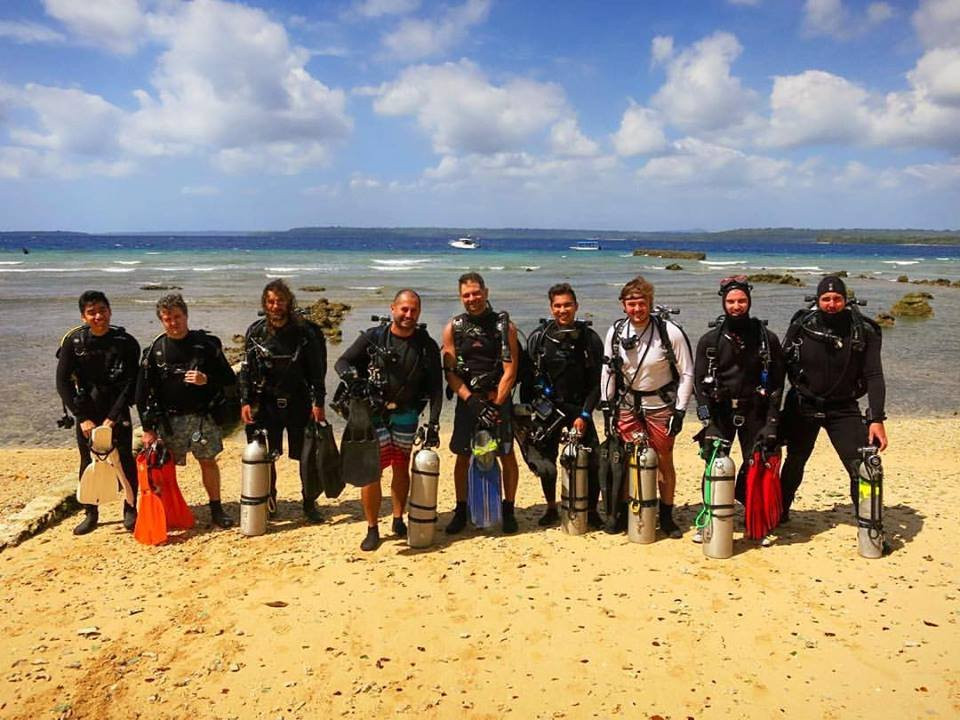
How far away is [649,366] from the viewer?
5793 mm

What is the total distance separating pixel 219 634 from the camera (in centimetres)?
473

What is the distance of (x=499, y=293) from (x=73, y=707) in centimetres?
3427

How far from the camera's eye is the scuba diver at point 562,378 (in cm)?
599

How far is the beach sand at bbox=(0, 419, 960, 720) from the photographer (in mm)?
4059

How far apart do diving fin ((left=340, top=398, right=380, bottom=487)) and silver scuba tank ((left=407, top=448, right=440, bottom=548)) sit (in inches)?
12.6

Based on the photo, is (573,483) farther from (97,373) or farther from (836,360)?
(97,373)

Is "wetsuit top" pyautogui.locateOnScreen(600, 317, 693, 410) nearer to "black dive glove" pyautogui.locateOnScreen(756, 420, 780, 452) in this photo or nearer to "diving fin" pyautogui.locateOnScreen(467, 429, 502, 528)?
"black dive glove" pyautogui.locateOnScreen(756, 420, 780, 452)

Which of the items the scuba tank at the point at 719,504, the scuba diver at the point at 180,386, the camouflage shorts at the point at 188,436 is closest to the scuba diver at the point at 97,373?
the scuba diver at the point at 180,386

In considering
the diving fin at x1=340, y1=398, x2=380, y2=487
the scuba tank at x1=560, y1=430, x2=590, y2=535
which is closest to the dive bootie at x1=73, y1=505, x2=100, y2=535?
the diving fin at x1=340, y1=398, x2=380, y2=487

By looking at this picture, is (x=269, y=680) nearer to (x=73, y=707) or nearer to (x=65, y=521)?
(x=73, y=707)

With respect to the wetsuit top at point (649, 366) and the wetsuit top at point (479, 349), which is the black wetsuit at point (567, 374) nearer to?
the wetsuit top at point (649, 366)

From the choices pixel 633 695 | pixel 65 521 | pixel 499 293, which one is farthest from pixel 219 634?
pixel 499 293

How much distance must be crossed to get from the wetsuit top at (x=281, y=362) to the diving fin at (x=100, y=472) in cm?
122

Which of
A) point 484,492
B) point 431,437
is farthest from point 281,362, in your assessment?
point 484,492
